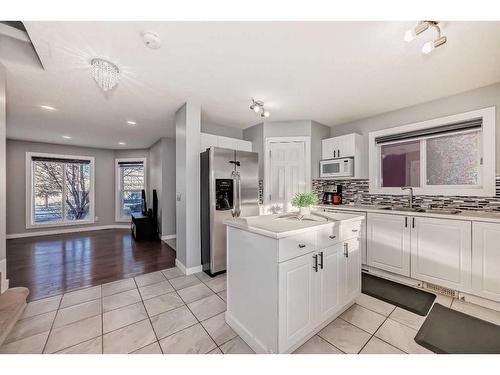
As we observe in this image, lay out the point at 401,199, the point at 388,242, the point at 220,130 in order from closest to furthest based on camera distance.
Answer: the point at 388,242 → the point at 401,199 → the point at 220,130

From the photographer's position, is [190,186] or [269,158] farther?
[269,158]

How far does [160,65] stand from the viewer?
6.45ft

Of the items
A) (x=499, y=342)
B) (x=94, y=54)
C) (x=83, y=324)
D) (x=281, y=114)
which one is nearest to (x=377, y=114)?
(x=281, y=114)

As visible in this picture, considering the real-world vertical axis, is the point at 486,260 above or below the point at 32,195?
below

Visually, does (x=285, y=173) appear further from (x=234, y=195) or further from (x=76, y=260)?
(x=76, y=260)

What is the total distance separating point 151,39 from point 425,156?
3.67 m

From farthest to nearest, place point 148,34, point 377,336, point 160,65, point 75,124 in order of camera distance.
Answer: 1. point 75,124
2. point 160,65
3. point 377,336
4. point 148,34

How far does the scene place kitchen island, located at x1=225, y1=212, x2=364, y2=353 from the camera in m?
1.37

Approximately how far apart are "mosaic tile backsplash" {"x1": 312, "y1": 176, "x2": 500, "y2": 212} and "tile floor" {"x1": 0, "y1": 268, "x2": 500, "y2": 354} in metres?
1.18

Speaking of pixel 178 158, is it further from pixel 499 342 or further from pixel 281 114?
pixel 499 342

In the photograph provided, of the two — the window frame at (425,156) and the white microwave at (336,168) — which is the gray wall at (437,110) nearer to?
the window frame at (425,156)

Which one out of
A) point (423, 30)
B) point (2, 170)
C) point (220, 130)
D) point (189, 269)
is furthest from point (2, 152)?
point (423, 30)

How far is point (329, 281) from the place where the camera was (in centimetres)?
171
